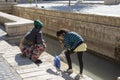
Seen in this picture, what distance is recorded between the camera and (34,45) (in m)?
7.89

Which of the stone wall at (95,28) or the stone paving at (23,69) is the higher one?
the stone paving at (23,69)

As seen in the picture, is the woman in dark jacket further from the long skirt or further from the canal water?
the canal water

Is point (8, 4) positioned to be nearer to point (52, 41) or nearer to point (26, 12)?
point (26, 12)

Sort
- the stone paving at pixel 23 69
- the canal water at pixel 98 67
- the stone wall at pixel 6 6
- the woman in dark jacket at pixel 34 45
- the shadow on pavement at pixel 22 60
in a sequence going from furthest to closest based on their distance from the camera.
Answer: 1. the stone wall at pixel 6 6
2. the canal water at pixel 98 67
3. the woman in dark jacket at pixel 34 45
4. the shadow on pavement at pixel 22 60
5. the stone paving at pixel 23 69

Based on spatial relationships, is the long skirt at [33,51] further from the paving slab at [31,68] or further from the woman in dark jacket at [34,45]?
the paving slab at [31,68]

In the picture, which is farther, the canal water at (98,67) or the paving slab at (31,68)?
the canal water at (98,67)

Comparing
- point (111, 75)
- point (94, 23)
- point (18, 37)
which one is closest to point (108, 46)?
point (94, 23)

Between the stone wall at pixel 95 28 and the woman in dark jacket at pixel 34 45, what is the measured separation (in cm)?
680

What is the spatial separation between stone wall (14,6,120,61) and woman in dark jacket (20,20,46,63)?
680 cm

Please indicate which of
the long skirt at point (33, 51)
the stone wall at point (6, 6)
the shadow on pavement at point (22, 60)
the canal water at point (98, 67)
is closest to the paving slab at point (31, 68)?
the shadow on pavement at point (22, 60)

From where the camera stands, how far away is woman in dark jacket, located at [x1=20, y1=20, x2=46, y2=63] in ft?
25.6

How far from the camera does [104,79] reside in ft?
37.7

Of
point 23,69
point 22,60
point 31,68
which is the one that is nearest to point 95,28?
point 22,60

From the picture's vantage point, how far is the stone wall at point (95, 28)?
14180 millimetres
